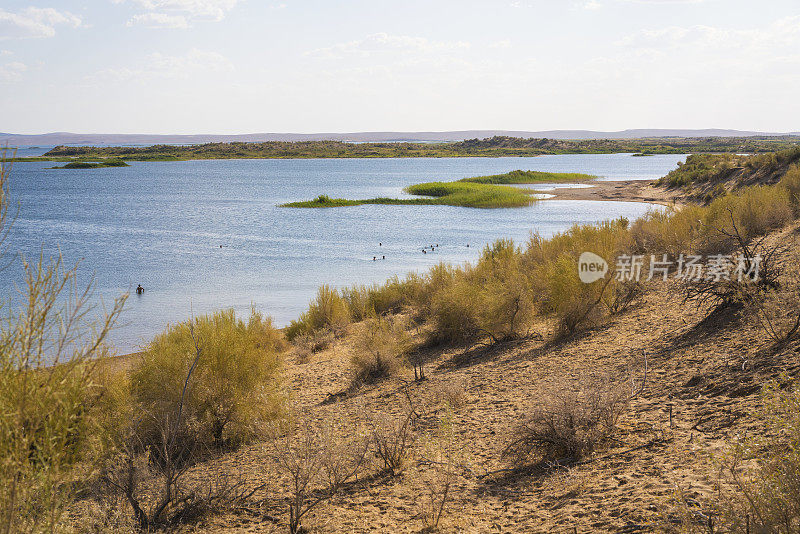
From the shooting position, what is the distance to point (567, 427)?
5891 millimetres

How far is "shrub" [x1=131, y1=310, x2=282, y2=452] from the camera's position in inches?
302

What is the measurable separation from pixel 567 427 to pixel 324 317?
10.1 meters

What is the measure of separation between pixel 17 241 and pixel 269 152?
12397 centimetres

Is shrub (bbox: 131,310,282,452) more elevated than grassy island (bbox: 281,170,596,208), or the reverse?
grassy island (bbox: 281,170,596,208)

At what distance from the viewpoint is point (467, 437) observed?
709cm

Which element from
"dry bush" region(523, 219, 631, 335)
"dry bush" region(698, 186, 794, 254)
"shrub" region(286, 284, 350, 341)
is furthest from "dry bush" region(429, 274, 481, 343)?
"dry bush" region(698, 186, 794, 254)

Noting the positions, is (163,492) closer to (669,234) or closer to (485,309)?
(485,309)

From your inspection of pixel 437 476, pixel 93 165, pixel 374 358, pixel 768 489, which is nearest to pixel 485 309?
pixel 374 358

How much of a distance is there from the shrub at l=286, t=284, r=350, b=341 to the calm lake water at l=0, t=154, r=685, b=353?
1491mm

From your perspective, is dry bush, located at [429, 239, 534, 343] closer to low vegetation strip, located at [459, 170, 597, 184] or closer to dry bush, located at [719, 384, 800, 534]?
dry bush, located at [719, 384, 800, 534]

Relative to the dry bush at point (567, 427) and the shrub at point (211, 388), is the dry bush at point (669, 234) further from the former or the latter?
the shrub at point (211, 388)

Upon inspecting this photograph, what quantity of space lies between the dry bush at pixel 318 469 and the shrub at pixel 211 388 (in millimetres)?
1364

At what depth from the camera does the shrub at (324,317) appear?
49.5ft

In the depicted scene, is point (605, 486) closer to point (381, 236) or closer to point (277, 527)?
point (277, 527)
